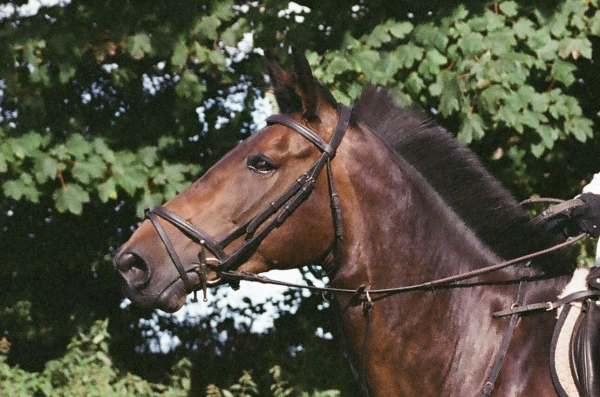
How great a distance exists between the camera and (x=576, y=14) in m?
5.79

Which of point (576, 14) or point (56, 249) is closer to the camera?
point (576, 14)

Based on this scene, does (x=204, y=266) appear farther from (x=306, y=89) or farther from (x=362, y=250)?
(x=306, y=89)

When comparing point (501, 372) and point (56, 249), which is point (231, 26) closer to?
point (56, 249)

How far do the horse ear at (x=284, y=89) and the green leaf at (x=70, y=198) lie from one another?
2730 millimetres

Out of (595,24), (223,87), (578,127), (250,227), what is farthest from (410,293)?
(223,87)

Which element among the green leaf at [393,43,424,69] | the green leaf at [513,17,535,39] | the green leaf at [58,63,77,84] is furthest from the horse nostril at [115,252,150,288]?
the green leaf at [513,17,535,39]

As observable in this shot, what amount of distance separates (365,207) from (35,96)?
3447 millimetres

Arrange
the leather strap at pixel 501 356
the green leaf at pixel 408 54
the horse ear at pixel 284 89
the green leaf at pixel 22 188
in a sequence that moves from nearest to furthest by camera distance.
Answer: the leather strap at pixel 501 356 < the horse ear at pixel 284 89 < the green leaf at pixel 22 188 < the green leaf at pixel 408 54

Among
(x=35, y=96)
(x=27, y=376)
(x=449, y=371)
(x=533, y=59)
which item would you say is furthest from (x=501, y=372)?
(x=27, y=376)

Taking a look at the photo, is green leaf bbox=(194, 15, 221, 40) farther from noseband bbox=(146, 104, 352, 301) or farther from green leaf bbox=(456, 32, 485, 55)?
noseband bbox=(146, 104, 352, 301)

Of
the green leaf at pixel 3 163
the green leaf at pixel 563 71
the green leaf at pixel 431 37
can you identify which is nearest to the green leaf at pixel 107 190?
the green leaf at pixel 3 163

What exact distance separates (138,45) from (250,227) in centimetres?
295

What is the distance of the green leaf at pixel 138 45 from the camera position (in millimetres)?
5527

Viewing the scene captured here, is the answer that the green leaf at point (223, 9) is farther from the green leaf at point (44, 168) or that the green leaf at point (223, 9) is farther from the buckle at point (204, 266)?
the buckle at point (204, 266)
